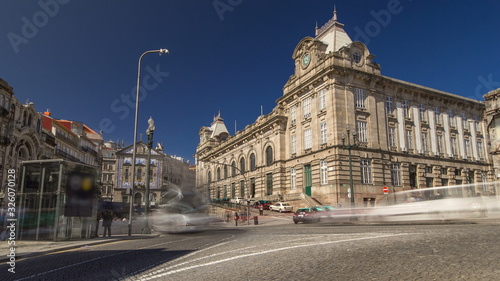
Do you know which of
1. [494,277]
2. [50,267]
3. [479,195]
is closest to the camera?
[494,277]

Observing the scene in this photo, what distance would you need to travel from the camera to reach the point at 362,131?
39.5m

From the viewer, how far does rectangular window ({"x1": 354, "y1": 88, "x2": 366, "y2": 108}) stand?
1580 inches

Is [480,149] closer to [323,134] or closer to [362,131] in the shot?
[362,131]

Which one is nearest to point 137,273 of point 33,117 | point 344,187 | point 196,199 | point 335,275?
point 335,275

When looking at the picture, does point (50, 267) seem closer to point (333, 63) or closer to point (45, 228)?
point (45, 228)

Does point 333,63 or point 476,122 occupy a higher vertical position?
point 333,63

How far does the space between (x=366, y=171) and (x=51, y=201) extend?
3208 centimetres

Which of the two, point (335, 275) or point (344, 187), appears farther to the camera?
point (344, 187)

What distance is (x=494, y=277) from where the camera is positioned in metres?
5.08

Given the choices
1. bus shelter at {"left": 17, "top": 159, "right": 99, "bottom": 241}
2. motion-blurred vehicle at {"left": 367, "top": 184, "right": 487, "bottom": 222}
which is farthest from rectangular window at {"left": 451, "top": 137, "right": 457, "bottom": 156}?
bus shelter at {"left": 17, "top": 159, "right": 99, "bottom": 241}

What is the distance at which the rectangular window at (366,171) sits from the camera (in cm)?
3812

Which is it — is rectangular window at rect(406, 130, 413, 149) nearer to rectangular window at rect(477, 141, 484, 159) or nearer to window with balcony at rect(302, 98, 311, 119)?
window with balcony at rect(302, 98, 311, 119)

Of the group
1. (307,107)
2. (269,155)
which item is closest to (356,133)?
(307,107)

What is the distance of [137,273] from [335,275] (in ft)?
12.0
